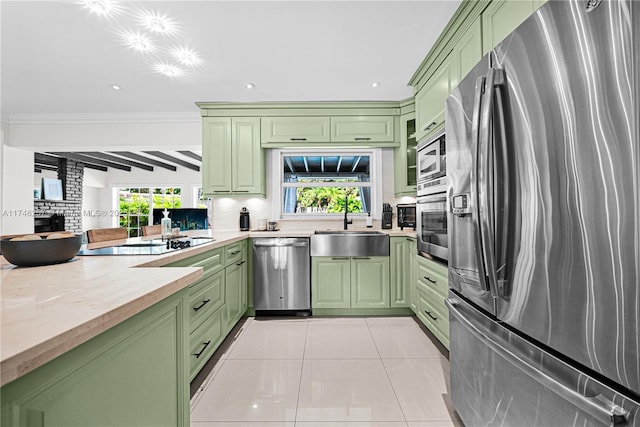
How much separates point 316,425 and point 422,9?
2551 mm

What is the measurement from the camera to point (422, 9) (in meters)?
1.98

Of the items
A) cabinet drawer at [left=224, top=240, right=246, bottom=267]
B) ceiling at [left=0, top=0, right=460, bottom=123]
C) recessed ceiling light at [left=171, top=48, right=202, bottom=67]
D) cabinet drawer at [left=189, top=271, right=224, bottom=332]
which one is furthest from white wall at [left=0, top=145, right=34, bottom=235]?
cabinet drawer at [left=189, top=271, right=224, bottom=332]

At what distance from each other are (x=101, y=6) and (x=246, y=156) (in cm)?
178

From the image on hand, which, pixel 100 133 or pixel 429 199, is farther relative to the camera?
pixel 100 133

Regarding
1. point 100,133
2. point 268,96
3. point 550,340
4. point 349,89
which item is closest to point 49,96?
point 100,133

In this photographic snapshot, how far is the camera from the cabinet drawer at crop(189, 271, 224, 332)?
5.89 ft

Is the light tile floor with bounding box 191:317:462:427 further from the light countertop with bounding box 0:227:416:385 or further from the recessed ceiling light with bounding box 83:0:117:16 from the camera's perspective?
the recessed ceiling light with bounding box 83:0:117:16

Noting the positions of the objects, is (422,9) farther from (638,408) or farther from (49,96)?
(49,96)

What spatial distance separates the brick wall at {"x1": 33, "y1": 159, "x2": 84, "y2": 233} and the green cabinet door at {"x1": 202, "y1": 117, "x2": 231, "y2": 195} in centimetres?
561

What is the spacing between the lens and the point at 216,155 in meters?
3.49

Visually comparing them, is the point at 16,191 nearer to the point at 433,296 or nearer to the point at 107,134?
the point at 107,134

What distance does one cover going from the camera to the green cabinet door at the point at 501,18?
4.51ft

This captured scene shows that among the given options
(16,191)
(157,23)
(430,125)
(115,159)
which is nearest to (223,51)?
(157,23)

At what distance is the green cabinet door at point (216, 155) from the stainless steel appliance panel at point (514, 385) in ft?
9.19
